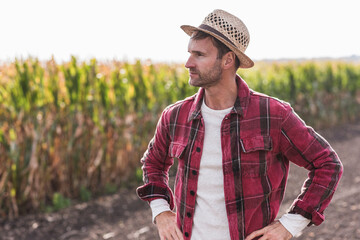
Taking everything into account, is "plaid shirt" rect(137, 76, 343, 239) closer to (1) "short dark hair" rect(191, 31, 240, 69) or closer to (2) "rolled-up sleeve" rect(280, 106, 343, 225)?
(2) "rolled-up sleeve" rect(280, 106, 343, 225)

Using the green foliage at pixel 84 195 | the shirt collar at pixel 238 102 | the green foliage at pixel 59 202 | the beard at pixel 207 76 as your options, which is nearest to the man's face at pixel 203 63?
the beard at pixel 207 76

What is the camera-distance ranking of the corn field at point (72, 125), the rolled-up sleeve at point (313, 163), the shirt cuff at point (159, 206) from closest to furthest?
the rolled-up sleeve at point (313, 163)
the shirt cuff at point (159, 206)
the corn field at point (72, 125)

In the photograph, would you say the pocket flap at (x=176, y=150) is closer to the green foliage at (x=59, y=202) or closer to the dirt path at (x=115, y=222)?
the dirt path at (x=115, y=222)

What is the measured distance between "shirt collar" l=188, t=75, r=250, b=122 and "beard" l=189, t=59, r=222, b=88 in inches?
5.4

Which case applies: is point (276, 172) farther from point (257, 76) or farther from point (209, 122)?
point (257, 76)

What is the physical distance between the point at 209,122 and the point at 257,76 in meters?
8.23

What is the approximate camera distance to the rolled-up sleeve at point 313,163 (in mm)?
1779

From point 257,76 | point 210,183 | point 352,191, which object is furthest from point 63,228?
point 257,76

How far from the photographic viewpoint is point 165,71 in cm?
755

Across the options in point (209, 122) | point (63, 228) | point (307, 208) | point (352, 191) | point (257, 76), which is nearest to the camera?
point (307, 208)

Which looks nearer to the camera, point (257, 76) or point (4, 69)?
point (4, 69)

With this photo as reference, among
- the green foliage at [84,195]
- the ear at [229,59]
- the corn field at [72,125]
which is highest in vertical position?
the ear at [229,59]

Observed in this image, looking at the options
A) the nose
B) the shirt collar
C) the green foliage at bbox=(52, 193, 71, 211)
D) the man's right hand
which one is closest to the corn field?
the green foliage at bbox=(52, 193, 71, 211)

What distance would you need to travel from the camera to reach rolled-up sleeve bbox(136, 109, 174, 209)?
6.71ft
